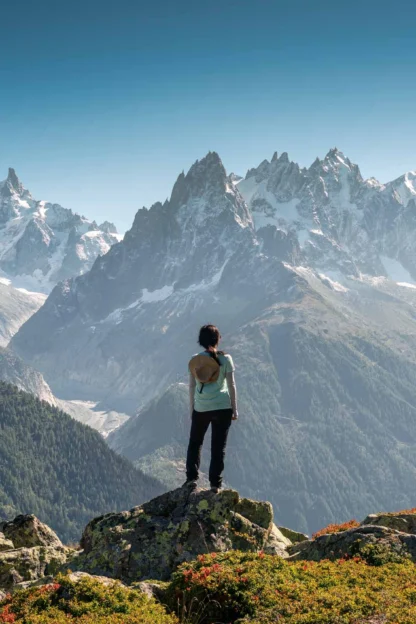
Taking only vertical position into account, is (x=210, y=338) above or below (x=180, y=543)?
above

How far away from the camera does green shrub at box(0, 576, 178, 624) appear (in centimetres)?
1118

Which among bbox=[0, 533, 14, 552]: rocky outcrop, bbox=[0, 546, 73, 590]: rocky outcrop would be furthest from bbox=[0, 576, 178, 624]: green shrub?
bbox=[0, 533, 14, 552]: rocky outcrop

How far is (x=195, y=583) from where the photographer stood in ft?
42.1

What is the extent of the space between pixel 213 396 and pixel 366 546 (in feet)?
20.7

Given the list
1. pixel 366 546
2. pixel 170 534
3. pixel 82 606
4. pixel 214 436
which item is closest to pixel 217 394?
pixel 214 436

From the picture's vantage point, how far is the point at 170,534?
16359 mm

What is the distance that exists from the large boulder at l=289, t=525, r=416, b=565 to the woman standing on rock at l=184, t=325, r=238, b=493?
3.76 metres

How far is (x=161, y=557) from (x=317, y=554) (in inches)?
161

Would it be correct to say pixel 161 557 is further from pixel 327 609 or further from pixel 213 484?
pixel 327 609

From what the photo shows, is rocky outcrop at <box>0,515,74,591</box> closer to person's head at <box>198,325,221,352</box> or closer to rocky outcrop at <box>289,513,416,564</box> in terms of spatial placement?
rocky outcrop at <box>289,513,416,564</box>

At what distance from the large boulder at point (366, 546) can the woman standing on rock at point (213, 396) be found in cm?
376

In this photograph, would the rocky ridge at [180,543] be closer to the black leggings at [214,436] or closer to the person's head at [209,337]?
the black leggings at [214,436]

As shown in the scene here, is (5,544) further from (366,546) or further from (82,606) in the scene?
(366,546)

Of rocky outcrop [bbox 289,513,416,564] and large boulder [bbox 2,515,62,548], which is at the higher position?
rocky outcrop [bbox 289,513,416,564]
